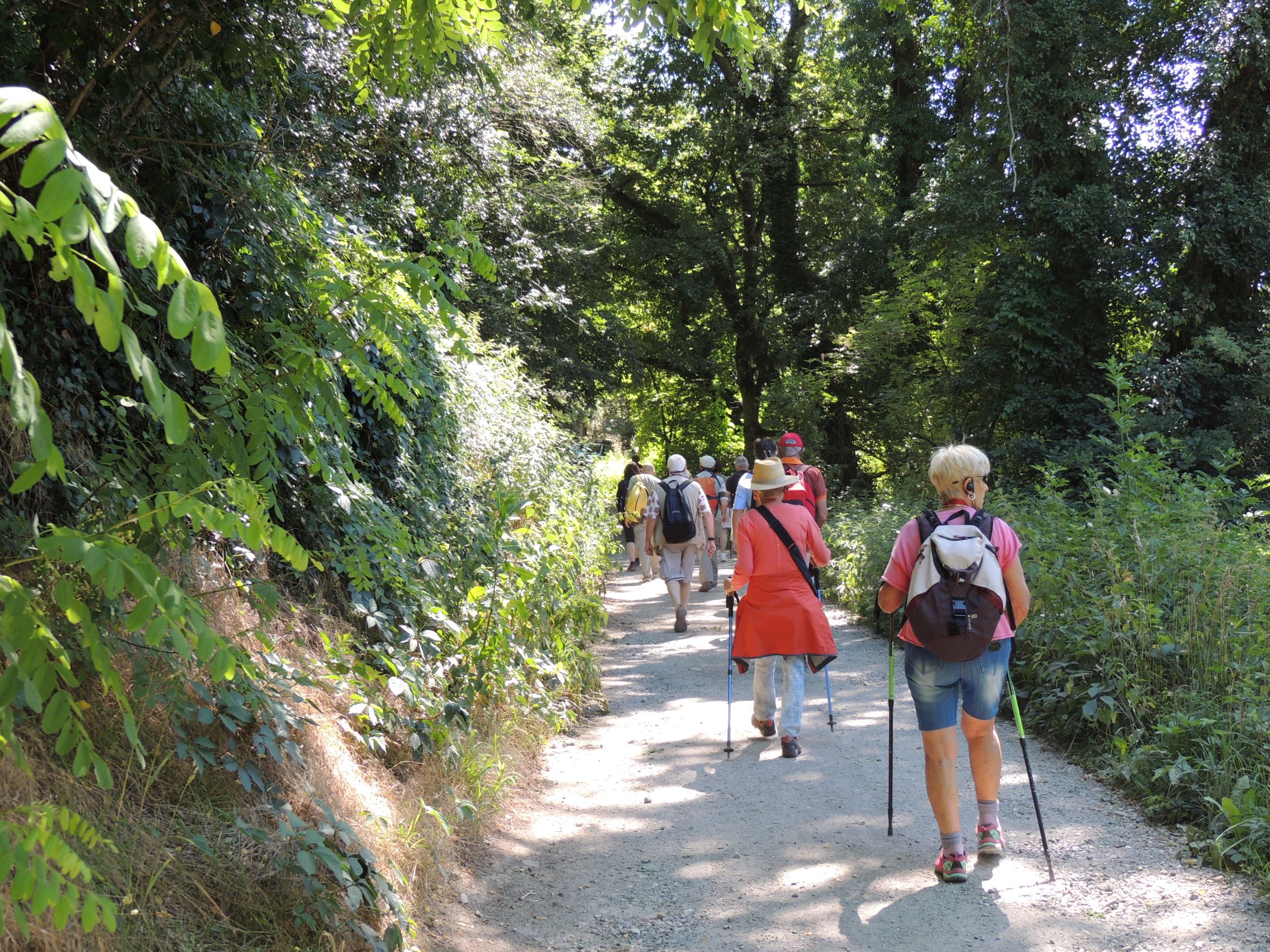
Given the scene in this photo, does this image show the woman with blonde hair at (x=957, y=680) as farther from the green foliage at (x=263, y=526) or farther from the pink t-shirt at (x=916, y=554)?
the green foliage at (x=263, y=526)

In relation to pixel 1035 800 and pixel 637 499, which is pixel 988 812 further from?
pixel 637 499

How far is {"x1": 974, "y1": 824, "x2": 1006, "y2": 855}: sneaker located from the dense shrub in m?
0.93

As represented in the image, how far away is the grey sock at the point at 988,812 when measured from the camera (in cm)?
477

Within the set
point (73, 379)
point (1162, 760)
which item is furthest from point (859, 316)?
point (73, 379)

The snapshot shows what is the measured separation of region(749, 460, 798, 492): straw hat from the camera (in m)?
6.92

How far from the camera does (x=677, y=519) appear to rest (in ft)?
38.5

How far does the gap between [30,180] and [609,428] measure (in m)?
38.2

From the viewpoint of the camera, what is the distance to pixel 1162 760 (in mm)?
5527

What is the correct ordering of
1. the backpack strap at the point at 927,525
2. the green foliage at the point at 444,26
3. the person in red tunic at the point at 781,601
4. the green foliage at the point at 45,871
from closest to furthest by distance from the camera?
1. the green foliage at the point at 45,871
2. the green foliage at the point at 444,26
3. the backpack strap at the point at 927,525
4. the person in red tunic at the point at 781,601

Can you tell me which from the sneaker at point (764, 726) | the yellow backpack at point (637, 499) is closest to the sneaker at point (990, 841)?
the sneaker at point (764, 726)

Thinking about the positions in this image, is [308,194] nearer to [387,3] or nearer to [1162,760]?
[387,3]

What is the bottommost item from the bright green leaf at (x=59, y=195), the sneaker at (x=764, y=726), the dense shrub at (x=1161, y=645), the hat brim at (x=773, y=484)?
the sneaker at (x=764, y=726)

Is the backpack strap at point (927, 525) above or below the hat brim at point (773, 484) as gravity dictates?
below

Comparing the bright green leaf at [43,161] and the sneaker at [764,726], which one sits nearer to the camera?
the bright green leaf at [43,161]
